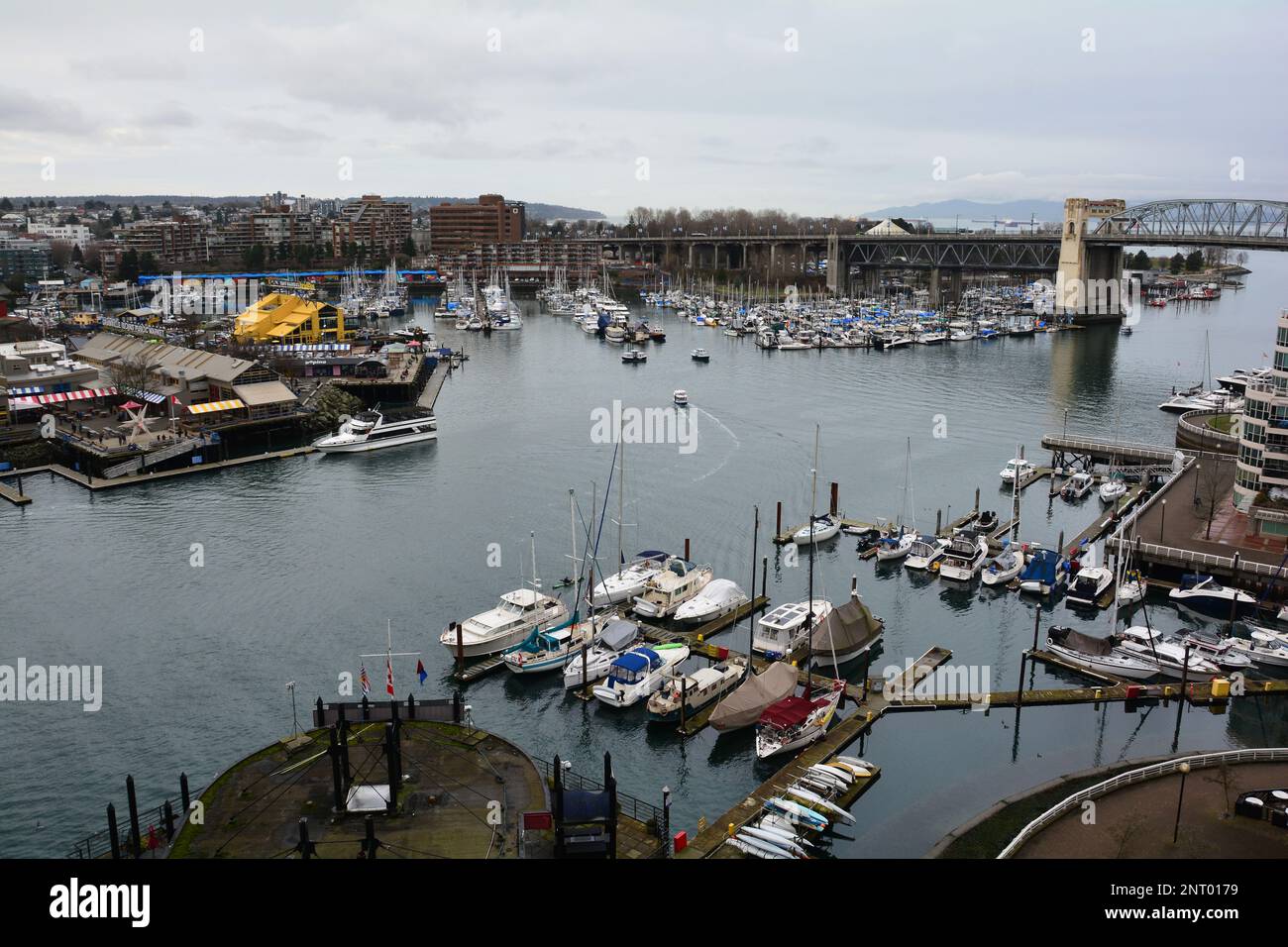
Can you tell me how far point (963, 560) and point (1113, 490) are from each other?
7782mm

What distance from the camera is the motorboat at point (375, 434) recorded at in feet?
106

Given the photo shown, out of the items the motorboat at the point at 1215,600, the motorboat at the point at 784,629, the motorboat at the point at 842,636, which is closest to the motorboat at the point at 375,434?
the motorboat at the point at 784,629

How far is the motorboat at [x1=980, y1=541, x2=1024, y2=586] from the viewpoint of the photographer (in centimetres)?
2047

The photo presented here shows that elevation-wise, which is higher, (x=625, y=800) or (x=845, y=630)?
(x=845, y=630)

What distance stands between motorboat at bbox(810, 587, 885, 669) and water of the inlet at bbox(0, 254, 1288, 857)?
626 millimetres

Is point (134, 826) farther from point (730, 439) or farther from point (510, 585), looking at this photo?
point (730, 439)

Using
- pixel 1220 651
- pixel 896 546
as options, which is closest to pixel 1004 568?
pixel 896 546

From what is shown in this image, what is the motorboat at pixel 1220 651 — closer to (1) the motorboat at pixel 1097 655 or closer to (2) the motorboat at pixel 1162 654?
(2) the motorboat at pixel 1162 654

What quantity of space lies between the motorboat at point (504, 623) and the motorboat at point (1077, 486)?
49.4 ft

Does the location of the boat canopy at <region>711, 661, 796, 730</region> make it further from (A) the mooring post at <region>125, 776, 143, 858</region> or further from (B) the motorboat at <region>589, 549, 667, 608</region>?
(A) the mooring post at <region>125, 776, 143, 858</region>

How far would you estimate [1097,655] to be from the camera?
55.2 ft

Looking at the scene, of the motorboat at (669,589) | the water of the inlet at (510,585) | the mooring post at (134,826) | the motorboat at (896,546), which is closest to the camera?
the mooring post at (134,826)

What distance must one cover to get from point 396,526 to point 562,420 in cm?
1341
